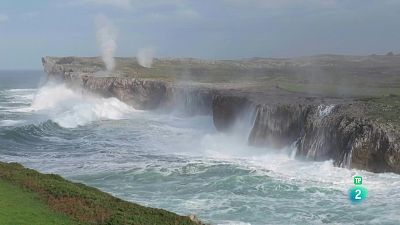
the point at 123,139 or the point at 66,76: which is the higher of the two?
the point at 66,76

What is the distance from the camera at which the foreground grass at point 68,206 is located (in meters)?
16.3

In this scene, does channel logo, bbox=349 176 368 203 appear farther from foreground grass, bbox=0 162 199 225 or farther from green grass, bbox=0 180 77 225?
green grass, bbox=0 180 77 225

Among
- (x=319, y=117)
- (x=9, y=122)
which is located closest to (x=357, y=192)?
(x=319, y=117)

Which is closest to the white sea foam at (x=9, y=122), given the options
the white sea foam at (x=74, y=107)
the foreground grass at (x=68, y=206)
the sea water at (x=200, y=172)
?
the sea water at (x=200, y=172)

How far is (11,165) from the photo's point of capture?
23734mm

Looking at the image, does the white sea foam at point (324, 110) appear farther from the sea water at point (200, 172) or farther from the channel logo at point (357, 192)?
the channel logo at point (357, 192)

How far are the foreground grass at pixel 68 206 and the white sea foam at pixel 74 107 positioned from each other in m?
33.4

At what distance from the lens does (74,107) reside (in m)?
62.3

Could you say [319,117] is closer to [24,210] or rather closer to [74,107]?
[24,210]

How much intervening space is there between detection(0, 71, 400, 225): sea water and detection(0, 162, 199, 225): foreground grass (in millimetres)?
3561

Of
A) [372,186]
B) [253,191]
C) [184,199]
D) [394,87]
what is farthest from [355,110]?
[394,87]

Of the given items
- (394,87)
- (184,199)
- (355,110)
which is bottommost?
(184,199)

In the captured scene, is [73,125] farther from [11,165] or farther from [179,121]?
[11,165]

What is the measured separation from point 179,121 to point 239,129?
45.1 ft
